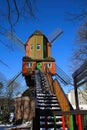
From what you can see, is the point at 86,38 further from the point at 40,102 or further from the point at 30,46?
the point at 30,46

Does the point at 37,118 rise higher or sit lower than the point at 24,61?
lower

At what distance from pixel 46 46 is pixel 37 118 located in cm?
2891

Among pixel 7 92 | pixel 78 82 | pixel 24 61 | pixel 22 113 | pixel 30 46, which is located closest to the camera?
pixel 78 82

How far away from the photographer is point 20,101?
81.2ft

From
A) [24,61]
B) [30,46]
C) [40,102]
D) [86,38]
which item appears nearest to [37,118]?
[40,102]

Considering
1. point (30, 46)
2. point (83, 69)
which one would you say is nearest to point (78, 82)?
point (83, 69)

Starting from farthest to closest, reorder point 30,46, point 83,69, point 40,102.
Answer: point 30,46 < point 40,102 < point 83,69

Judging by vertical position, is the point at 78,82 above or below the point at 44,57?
below

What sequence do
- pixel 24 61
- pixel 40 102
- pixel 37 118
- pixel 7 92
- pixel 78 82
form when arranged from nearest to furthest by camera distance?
pixel 37 118, pixel 78 82, pixel 40 102, pixel 24 61, pixel 7 92

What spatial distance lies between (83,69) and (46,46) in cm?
2933

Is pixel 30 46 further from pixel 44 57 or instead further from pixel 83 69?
pixel 83 69

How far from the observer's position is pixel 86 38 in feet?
51.4

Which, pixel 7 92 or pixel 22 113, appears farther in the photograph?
pixel 7 92

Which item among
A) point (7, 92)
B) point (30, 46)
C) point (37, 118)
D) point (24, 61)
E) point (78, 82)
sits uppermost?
point (30, 46)
